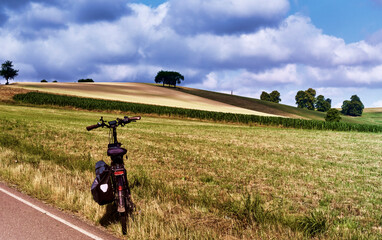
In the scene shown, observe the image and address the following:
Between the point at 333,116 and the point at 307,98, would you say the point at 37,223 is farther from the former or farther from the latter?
the point at 307,98

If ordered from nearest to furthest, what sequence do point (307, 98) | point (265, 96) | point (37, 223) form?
point (37, 223)
point (307, 98)
point (265, 96)

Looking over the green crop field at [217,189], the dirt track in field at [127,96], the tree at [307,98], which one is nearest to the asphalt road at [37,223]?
the green crop field at [217,189]

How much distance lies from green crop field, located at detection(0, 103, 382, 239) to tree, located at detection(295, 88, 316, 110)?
15004 centimetres

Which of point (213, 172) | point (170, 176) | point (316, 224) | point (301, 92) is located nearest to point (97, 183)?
point (316, 224)

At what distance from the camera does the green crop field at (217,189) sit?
5465mm

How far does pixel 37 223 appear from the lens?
5602 millimetres

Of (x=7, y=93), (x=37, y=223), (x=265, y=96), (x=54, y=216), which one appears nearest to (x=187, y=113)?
(x=7, y=93)

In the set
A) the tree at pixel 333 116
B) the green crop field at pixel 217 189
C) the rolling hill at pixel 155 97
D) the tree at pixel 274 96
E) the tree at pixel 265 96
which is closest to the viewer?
the green crop field at pixel 217 189

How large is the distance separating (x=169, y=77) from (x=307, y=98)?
246 ft

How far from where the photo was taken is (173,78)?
5251 inches

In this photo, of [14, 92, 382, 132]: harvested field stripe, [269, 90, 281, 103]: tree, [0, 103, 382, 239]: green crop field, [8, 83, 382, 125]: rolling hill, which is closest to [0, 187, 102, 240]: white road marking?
[0, 103, 382, 239]: green crop field

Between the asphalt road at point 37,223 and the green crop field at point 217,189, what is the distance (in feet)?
1.00

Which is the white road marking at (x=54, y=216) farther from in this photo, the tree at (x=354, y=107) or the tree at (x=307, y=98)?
the tree at (x=307, y=98)

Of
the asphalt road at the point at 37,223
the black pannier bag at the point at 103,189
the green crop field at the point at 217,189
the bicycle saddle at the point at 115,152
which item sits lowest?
the asphalt road at the point at 37,223
